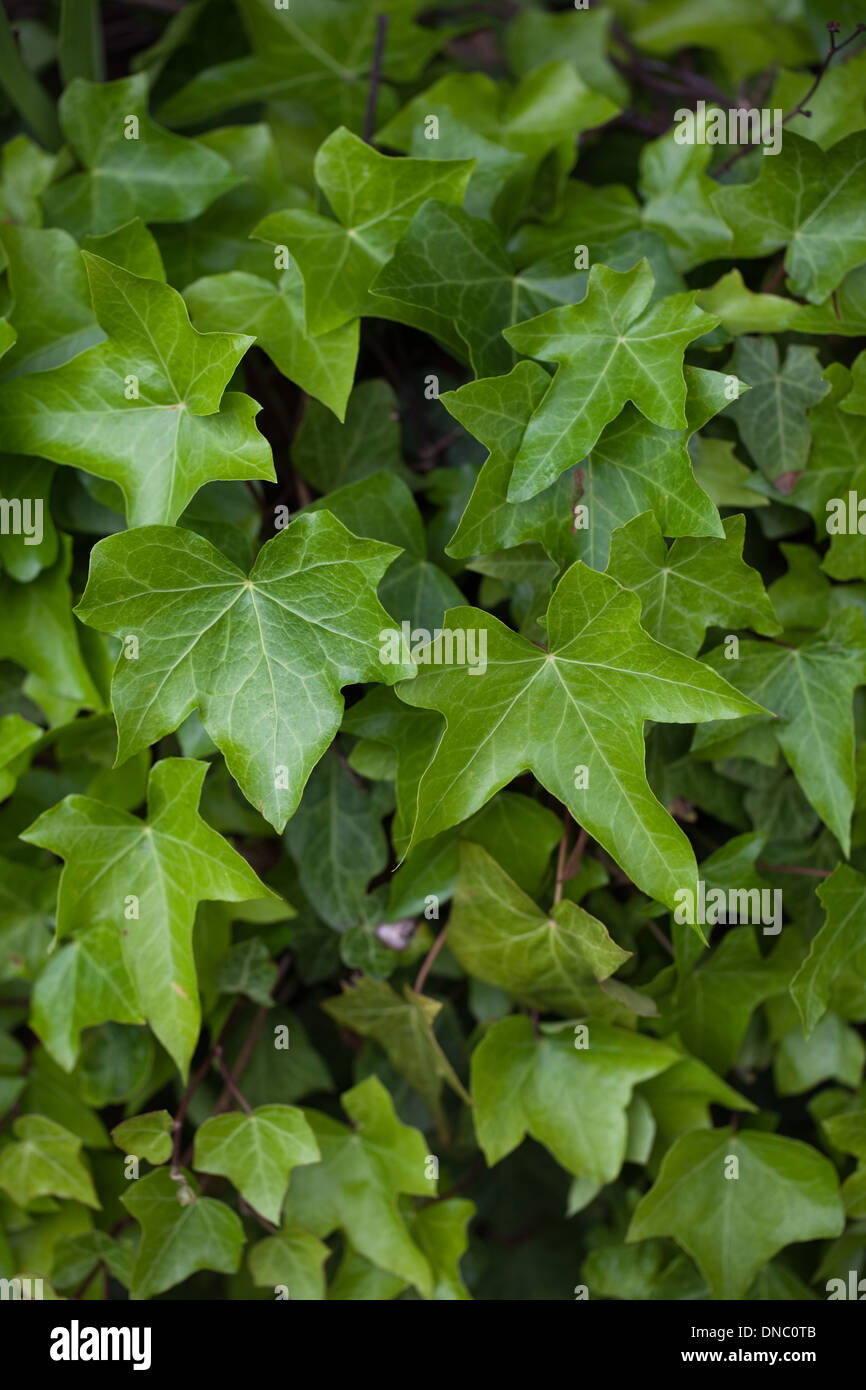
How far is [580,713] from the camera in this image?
688 millimetres

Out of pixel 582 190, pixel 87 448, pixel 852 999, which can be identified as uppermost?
pixel 582 190

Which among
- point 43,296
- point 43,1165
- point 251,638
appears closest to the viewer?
point 251,638

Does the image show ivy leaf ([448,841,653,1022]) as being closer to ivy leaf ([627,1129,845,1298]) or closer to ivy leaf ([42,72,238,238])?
ivy leaf ([627,1129,845,1298])

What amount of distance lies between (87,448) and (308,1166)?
66 cm

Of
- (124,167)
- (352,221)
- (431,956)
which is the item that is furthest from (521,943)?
(124,167)

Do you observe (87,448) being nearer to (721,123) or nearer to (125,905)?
(125,905)

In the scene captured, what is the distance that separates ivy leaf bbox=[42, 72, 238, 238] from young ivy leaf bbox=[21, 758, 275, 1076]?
478 millimetres

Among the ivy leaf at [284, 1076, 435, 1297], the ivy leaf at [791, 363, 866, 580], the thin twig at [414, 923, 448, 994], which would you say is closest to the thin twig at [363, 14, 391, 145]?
the ivy leaf at [791, 363, 866, 580]

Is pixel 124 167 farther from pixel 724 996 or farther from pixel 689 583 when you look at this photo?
pixel 724 996

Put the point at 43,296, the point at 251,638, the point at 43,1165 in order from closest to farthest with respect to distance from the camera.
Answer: the point at 251,638 < the point at 43,296 < the point at 43,1165

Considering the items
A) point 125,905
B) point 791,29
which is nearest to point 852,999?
point 125,905

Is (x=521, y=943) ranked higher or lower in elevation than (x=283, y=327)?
lower

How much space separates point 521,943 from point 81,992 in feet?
1.25

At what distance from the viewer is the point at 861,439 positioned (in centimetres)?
78
